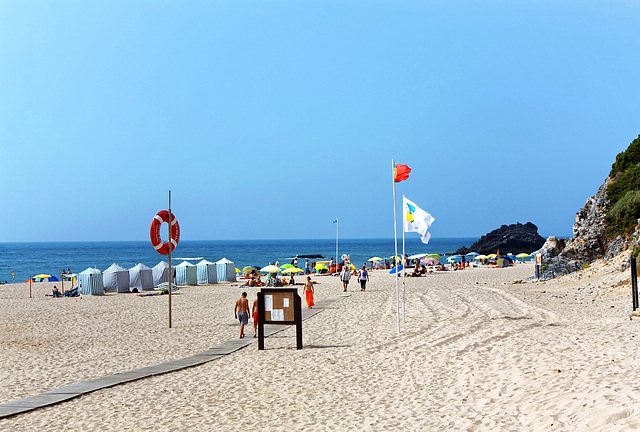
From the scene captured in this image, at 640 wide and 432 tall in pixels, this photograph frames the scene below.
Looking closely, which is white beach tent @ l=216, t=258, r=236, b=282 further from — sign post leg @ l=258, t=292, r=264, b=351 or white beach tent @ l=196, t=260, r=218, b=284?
sign post leg @ l=258, t=292, r=264, b=351

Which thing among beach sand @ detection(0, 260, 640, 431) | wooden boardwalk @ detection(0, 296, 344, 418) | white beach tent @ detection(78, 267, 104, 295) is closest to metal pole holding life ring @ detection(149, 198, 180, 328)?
beach sand @ detection(0, 260, 640, 431)

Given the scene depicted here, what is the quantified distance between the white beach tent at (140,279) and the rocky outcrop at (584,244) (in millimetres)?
22392

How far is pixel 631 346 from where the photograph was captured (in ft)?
31.1

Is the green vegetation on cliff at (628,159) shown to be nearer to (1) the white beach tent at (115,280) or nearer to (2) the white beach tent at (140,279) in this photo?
(2) the white beach tent at (140,279)

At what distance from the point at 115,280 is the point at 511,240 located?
116193mm

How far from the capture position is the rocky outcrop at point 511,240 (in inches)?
5226

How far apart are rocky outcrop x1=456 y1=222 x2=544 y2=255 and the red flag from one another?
114 meters

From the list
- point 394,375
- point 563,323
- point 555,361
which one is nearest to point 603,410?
point 555,361

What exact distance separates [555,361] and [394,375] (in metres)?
2.45

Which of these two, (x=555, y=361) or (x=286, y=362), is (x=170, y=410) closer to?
(x=286, y=362)

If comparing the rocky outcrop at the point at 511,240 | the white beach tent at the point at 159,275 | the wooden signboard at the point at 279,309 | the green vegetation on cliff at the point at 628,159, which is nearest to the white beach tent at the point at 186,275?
the white beach tent at the point at 159,275

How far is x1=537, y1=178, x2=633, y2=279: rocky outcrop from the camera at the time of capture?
29.2 m

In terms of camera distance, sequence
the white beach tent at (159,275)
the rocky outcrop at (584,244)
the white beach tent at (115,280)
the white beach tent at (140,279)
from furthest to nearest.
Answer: the white beach tent at (159,275) → the white beach tent at (140,279) → the white beach tent at (115,280) → the rocky outcrop at (584,244)

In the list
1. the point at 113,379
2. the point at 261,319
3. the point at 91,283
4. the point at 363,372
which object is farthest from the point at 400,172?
A: the point at 91,283
